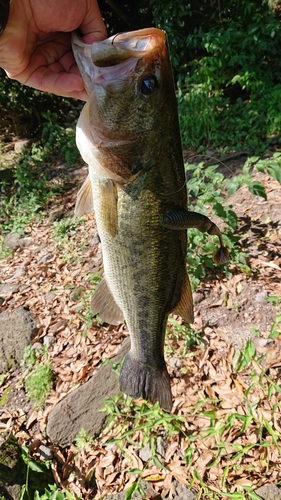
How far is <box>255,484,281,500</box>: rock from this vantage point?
2439 millimetres

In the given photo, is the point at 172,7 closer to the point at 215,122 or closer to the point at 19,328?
the point at 215,122

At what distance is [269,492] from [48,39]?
9.85 ft

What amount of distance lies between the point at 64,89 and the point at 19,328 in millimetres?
2951

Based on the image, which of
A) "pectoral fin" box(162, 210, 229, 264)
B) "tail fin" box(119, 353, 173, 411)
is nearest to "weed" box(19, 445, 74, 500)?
"tail fin" box(119, 353, 173, 411)

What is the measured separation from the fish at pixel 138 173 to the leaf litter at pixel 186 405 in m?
0.93

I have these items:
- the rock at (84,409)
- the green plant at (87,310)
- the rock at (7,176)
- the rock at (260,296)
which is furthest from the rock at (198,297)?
the rock at (7,176)

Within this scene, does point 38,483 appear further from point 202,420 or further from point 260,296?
point 260,296

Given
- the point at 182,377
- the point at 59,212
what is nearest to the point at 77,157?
the point at 59,212

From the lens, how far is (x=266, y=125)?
5953mm

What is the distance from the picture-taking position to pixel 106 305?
2.23m

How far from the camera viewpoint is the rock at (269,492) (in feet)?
8.00

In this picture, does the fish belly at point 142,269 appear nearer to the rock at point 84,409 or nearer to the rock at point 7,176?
the rock at point 84,409

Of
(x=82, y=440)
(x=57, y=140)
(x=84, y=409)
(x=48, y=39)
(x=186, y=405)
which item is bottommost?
(x=82, y=440)

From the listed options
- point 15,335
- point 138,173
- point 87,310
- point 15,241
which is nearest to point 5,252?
point 15,241
